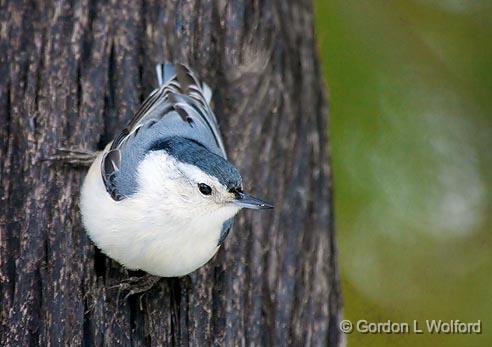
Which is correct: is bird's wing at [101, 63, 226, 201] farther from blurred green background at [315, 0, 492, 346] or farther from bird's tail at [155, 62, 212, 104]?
blurred green background at [315, 0, 492, 346]

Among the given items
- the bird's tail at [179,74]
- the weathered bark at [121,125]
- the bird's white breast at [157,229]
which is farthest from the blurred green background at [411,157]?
the bird's white breast at [157,229]

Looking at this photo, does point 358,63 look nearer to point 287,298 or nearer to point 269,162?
point 269,162

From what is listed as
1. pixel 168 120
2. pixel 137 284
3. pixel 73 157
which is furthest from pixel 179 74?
pixel 137 284

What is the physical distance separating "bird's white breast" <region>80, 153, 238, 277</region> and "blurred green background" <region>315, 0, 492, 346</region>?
3.73 ft

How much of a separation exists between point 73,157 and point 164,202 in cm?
46

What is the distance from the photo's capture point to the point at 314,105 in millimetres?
3408

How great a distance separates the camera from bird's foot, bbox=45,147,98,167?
283 cm

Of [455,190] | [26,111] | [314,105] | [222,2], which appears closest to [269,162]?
[314,105]

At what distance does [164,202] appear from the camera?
8.38ft

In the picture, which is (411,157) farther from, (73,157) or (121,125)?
(73,157)

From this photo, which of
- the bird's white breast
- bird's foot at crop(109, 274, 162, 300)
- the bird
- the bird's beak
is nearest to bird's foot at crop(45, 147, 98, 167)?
the bird

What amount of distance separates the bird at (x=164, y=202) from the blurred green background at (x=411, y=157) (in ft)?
3.37

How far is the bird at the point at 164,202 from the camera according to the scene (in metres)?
2.53

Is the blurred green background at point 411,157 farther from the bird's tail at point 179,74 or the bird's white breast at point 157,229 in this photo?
the bird's white breast at point 157,229
